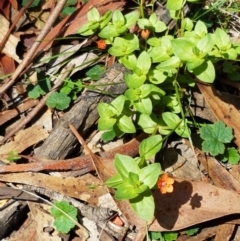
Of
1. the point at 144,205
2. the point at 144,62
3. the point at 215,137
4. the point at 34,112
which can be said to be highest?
the point at 144,62

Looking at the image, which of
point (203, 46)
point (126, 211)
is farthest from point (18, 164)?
A: point (203, 46)

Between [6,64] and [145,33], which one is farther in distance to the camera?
[6,64]

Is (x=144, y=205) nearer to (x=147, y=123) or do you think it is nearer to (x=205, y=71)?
(x=147, y=123)

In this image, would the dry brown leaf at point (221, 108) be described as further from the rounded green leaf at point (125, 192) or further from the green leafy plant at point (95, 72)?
the rounded green leaf at point (125, 192)

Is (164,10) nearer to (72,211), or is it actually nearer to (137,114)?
(137,114)

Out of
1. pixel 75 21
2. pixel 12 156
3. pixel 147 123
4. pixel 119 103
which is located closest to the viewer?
pixel 119 103

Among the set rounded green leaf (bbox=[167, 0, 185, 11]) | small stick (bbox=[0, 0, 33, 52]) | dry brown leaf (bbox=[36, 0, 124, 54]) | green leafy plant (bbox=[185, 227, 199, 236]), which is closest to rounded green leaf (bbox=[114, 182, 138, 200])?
green leafy plant (bbox=[185, 227, 199, 236])

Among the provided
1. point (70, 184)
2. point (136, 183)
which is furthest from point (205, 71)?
point (70, 184)

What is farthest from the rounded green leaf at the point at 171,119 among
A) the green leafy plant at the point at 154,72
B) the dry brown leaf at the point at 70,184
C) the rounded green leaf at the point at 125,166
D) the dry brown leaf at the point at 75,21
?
the dry brown leaf at the point at 75,21
